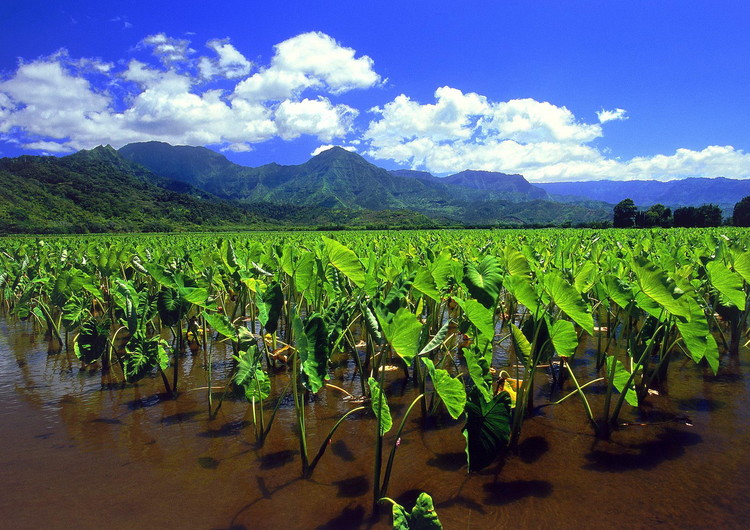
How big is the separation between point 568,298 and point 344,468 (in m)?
1.73

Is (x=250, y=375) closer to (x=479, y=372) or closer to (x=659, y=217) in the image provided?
(x=479, y=372)

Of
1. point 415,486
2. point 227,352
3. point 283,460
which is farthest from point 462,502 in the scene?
point 227,352

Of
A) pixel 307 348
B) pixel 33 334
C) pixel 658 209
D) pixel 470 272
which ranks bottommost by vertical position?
pixel 33 334

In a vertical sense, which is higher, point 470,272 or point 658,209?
point 658,209

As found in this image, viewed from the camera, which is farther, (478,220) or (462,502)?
(478,220)

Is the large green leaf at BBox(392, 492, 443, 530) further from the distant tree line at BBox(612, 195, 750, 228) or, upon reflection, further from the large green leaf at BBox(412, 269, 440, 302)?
the distant tree line at BBox(612, 195, 750, 228)

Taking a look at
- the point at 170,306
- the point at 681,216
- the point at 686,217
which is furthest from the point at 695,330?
the point at 681,216

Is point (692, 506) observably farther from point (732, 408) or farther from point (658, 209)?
point (658, 209)

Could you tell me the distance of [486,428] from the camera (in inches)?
77.0

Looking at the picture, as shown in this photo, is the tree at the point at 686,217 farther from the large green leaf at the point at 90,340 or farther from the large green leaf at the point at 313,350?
the large green leaf at the point at 90,340

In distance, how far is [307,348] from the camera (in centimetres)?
195

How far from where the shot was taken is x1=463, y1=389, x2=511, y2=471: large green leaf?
1.93 metres

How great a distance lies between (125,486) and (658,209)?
62.6 metres

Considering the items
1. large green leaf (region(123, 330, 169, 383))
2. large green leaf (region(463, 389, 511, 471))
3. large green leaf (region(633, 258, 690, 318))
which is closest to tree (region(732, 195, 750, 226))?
large green leaf (region(633, 258, 690, 318))
